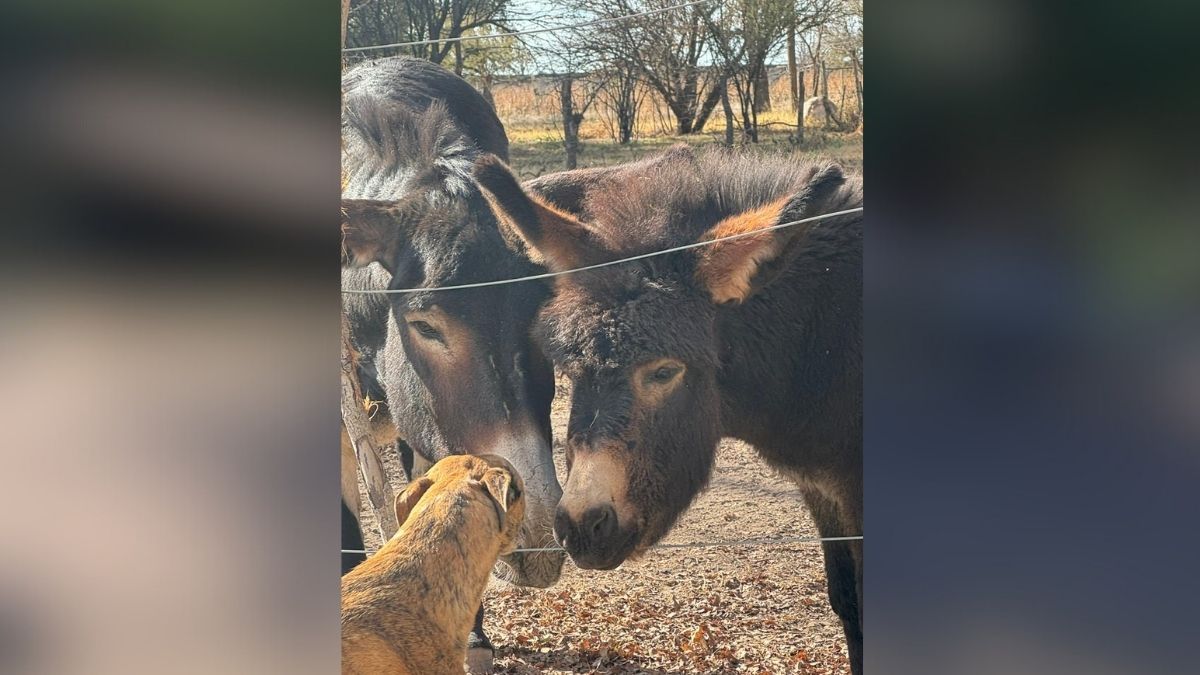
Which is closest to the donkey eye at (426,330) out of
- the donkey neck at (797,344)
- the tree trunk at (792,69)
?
the donkey neck at (797,344)

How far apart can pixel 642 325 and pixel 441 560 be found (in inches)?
44.3

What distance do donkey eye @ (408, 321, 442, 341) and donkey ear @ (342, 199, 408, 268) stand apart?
0.25 m

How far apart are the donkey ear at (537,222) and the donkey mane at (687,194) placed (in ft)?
0.23

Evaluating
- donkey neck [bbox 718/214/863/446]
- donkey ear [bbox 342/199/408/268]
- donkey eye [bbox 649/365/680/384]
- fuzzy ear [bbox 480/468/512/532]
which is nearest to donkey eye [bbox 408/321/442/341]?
donkey ear [bbox 342/199/408/268]

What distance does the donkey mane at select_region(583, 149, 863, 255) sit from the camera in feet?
12.3

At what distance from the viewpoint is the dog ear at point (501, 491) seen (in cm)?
395

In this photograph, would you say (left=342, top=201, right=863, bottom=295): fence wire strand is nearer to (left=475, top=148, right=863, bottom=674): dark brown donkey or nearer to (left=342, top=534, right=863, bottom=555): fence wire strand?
(left=475, top=148, right=863, bottom=674): dark brown donkey

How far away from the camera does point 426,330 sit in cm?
406

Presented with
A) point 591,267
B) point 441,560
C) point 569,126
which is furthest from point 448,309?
point 441,560

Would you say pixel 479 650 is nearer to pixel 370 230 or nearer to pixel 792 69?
pixel 370 230
